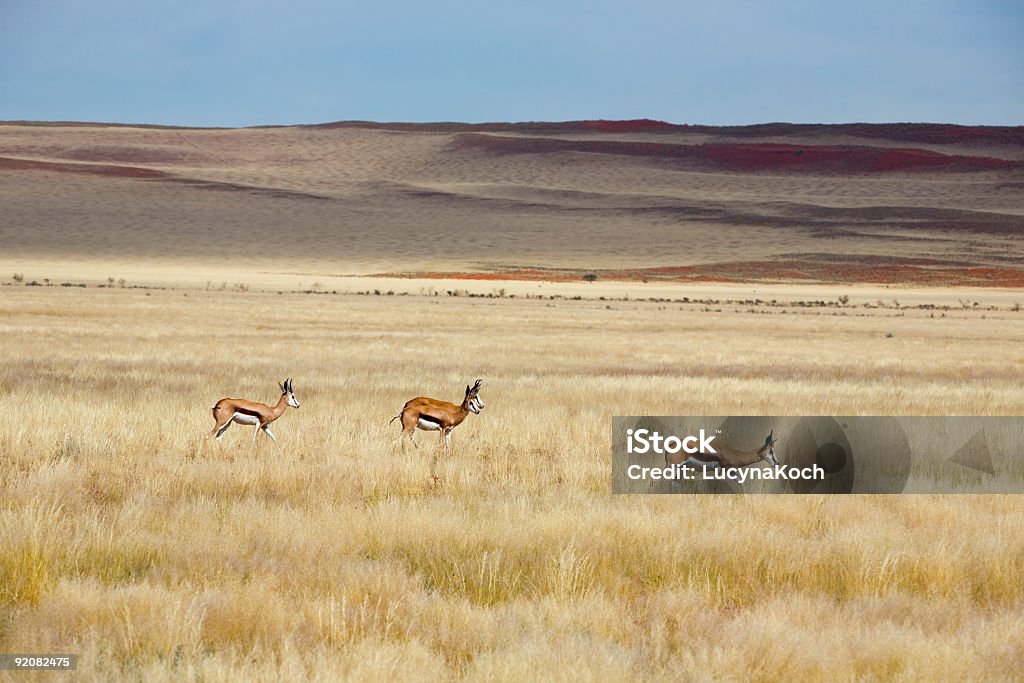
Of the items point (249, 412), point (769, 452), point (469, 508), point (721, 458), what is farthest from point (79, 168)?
point (469, 508)

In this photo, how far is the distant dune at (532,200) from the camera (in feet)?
324

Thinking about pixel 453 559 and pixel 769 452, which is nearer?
pixel 453 559

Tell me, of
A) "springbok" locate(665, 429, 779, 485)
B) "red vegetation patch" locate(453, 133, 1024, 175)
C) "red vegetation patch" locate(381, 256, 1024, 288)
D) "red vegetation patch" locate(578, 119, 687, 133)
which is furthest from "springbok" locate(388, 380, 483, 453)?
"red vegetation patch" locate(578, 119, 687, 133)

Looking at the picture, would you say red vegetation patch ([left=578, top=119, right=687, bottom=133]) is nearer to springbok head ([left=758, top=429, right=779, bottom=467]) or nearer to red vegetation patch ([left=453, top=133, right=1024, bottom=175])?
red vegetation patch ([left=453, top=133, right=1024, bottom=175])

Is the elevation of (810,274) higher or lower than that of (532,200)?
lower

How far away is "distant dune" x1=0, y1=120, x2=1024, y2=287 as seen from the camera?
9875 centimetres

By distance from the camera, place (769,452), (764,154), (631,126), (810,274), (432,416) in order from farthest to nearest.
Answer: (631,126) → (764,154) → (810,274) → (432,416) → (769,452)

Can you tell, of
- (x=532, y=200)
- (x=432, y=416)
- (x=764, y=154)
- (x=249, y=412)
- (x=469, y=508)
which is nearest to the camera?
(x=469, y=508)

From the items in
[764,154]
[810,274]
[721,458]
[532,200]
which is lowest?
[721,458]

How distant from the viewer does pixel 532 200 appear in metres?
134

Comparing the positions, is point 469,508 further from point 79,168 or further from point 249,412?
point 79,168

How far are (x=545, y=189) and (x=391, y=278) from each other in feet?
199

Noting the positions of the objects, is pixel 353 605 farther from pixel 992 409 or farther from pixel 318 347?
pixel 318 347

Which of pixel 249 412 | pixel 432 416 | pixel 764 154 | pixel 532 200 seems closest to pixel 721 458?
pixel 432 416
